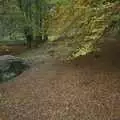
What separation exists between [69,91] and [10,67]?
5824 millimetres

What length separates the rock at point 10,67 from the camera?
1645cm

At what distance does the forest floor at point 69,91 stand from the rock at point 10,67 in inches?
22.0

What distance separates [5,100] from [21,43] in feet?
68.3

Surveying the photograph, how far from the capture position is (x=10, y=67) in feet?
56.4

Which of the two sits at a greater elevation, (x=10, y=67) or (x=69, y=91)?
(x=69, y=91)

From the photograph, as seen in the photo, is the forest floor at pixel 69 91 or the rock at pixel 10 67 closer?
the forest floor at pixel 69 91

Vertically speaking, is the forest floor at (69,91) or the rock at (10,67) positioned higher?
the forest floor at (69,91)

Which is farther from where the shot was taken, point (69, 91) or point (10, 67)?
point (10, 67)

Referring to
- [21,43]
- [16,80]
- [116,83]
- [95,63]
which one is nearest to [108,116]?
[116,83]

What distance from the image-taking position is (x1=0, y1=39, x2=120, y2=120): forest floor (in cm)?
1001

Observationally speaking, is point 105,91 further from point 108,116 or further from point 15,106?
point 15,106

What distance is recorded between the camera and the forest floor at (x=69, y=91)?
10.0 metres

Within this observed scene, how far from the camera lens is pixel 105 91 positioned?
448 inches

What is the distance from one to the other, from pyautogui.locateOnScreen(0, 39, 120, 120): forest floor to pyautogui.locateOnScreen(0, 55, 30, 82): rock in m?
0.56
